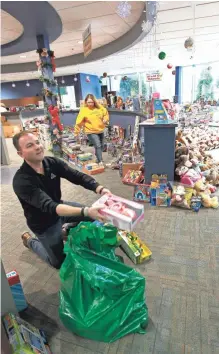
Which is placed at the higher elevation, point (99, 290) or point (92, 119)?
point (92, 119)

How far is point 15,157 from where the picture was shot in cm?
700

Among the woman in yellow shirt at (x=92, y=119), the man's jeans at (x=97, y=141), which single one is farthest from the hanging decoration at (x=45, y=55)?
the man's jeans at (x=97, y=141)

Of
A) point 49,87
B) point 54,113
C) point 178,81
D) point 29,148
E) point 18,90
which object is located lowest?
point 29,148

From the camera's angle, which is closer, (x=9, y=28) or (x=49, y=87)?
(x=9, y=28)

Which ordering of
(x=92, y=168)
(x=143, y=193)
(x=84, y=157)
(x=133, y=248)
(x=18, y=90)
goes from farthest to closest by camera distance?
(x=18, y=90)
(x=84, y=157)
(x=92, y=168)
(x=143, y=193)
(x=133, y=248)

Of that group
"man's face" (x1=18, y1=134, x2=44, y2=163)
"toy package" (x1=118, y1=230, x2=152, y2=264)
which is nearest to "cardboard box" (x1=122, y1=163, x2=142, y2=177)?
"toy package" (x1=118, y1=230, x2=152, y2=264)

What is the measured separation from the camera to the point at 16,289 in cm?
165

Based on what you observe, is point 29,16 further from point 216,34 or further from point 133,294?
point 216,34

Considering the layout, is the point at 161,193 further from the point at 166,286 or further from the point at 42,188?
the point at 42,188

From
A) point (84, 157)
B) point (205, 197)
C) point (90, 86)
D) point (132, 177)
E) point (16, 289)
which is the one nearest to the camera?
point (16, 289)

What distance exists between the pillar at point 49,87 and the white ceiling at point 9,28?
0.48 meters

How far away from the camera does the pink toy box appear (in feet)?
4.11

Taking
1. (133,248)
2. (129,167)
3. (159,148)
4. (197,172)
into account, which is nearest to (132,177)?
(129,167)

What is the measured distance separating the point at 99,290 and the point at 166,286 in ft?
2.42
